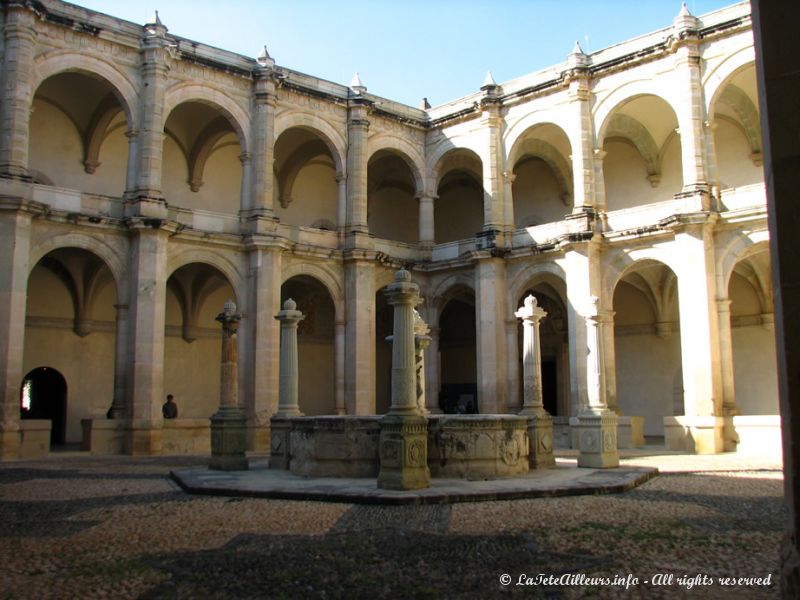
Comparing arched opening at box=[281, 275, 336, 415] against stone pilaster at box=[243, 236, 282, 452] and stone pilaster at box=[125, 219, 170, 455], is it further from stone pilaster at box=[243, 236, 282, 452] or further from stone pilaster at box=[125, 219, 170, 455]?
stone pilaster at box=[125, 219, 170, 455]

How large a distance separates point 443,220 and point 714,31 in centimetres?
1344

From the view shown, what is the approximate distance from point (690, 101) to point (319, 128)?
11.1 m

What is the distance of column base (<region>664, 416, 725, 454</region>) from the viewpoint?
19.7m

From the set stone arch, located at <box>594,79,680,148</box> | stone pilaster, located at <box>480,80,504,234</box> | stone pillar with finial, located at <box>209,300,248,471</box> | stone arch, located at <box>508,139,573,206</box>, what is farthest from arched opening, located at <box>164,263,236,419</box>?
stone arch, located at <box>594,79,680,148</box>

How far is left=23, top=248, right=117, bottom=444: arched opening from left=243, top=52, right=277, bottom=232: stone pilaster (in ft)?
16.7

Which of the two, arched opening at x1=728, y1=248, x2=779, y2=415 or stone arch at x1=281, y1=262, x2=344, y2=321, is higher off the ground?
stone arch at x1=281, y1=262, x2=344, y2=321

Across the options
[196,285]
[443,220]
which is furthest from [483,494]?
[443,220]

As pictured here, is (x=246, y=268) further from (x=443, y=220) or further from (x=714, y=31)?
(x=714, y=31)

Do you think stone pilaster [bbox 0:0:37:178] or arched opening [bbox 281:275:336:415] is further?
arched opening [bbox 281:275:336:415]

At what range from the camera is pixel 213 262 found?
22.3 meters

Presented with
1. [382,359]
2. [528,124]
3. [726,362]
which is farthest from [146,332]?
[726,362]

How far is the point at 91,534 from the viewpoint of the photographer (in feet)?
26.7

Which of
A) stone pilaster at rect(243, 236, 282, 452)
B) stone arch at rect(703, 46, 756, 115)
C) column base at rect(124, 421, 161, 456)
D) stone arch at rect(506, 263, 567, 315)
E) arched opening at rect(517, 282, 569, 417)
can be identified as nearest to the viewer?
column base at rect(124, 421, 161, 456)

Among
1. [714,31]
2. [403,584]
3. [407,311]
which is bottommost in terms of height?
[403,584]
